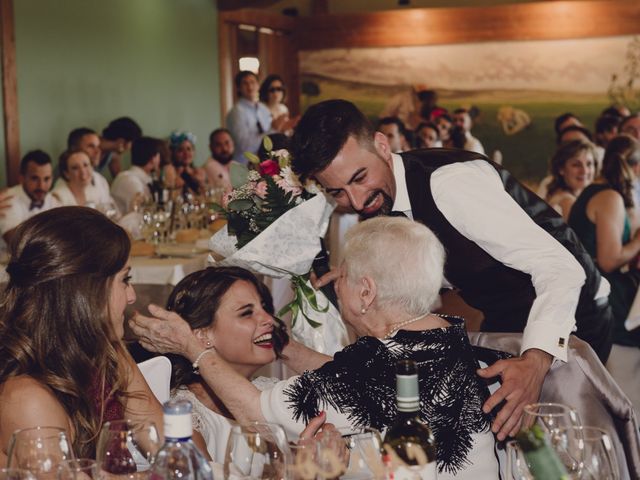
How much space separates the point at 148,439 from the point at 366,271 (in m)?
0.76

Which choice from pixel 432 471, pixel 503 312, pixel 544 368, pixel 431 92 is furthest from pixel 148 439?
pixel 431 92

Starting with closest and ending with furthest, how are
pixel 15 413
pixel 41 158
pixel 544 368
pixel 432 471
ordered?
1. pixel 432 471
2. pixel 15 413
3. pixel 544 368
4. pixel 41 158

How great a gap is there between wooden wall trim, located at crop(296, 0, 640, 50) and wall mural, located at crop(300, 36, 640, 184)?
0.38ft

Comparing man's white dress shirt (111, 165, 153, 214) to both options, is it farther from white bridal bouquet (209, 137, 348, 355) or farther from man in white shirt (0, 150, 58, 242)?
white bridal bouquet (209, 137, 348, 355)

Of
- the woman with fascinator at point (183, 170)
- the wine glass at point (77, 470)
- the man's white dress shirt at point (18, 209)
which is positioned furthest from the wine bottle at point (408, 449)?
the woman with fascinator at point (183, 170)

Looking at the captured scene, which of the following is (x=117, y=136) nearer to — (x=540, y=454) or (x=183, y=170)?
(x=183, y=170)

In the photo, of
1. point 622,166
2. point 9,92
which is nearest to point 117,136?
point 9,92

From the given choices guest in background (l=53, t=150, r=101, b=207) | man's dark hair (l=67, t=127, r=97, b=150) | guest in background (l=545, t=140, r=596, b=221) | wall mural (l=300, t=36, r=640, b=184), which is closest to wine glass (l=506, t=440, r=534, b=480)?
guest in background (l=545, t=140, r=596, b=221)

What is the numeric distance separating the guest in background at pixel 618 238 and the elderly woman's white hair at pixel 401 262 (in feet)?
8.70

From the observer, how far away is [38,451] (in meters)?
1.42

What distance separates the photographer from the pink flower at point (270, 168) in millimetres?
2898

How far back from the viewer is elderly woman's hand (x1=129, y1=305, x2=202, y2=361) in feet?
7.16

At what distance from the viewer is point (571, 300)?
235 cm

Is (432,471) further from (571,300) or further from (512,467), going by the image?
(571,300)
